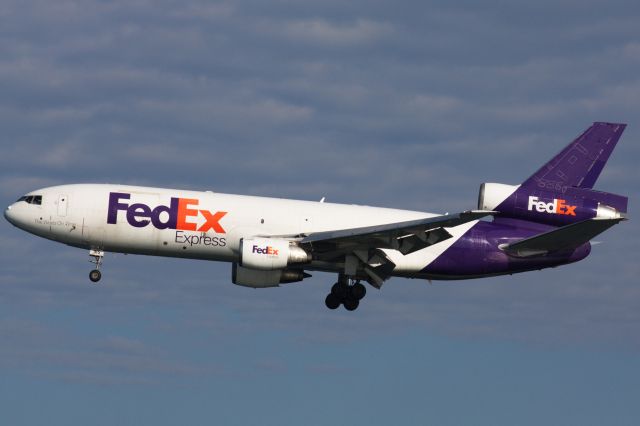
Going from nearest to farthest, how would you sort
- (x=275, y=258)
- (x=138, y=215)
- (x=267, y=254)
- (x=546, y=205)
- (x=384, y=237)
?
(x=267, y=254) → (x=275, y=258) → (x=384, y=237) → (x=138, y=215) → (x=546, y=205)

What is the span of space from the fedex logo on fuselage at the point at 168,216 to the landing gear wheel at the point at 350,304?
7438 mm

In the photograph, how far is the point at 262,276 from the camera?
58281 millimetres

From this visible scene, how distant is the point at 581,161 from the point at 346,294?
13.8 metres

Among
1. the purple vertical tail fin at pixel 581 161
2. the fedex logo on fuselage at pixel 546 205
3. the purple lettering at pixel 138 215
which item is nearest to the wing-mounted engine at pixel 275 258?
the purple lettering at pixel 138 215

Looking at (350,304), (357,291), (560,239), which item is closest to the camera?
(560,239)

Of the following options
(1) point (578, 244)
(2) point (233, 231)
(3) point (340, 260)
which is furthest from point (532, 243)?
(2) point (233, 231)

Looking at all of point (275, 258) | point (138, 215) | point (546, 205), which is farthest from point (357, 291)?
point (138, 215)

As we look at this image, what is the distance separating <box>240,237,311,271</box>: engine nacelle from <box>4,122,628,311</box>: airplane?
5 centimetres

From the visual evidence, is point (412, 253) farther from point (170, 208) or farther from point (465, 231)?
point (170, 208)

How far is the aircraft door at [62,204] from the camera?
57.2 m

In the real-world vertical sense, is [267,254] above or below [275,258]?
above

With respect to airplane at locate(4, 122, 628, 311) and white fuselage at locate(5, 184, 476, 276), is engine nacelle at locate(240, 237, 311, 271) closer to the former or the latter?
airplane at locate(4, 122, 628, 311)

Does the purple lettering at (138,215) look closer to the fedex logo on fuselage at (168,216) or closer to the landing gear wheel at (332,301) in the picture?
the fedex logo on fuselage at (168,216)

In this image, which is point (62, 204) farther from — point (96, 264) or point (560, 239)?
point (560, 239)
